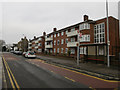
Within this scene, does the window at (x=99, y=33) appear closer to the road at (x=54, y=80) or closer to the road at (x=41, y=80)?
the road at (x=54, y=80)

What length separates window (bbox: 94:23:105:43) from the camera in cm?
2475

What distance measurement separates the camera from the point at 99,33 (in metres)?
25.6

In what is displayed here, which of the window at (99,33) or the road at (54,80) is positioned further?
the window at (99,33)

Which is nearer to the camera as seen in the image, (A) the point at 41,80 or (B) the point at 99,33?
(A) the point at 41,80

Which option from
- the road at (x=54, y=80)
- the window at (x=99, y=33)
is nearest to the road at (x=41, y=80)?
the road at (x=54, y=80)

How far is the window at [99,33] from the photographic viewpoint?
81.2 feet

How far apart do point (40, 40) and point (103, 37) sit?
4031cm

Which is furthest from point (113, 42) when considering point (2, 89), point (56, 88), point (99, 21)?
point (2, 89)

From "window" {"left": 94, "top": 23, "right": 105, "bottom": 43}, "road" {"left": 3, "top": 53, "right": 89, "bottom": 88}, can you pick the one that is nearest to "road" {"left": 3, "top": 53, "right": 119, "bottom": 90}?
"road" {"left": 3, "top": 53, "right": 89, "bottom": 88}

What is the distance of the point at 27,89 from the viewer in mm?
5359

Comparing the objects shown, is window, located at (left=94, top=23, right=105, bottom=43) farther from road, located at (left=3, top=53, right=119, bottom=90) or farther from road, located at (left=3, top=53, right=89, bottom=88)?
road, located at (left=3, top=53, right=89, bottom=88)

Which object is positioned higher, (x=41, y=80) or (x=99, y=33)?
(x=99, y=33)

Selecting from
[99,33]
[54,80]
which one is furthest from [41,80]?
[99,33]

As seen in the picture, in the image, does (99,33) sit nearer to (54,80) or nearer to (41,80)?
(54,80)
